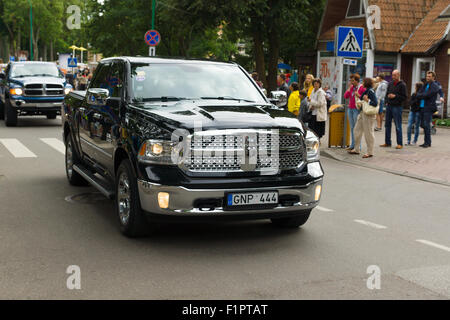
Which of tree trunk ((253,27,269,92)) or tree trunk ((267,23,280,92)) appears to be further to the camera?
tree trunk ((267,23,280,92))

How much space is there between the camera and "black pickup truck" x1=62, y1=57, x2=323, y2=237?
5.84 m

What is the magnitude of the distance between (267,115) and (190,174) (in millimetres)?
1070

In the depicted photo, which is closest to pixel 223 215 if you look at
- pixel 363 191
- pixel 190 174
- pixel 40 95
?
pixel 190 174

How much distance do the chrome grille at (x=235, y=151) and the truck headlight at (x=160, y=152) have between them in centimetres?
12

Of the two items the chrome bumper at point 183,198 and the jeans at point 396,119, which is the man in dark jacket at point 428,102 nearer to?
the jeans at point 396,119

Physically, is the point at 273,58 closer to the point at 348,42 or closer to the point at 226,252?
the point at 348,42

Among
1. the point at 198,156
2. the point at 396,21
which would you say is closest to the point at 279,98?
the point at 198,156

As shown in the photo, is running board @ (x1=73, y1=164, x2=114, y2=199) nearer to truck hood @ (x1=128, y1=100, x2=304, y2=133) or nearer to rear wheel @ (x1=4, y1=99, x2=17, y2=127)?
truck hood @ (x1=128, y1=100, x2=304, y2=133)

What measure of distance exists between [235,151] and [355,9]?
1108 inches

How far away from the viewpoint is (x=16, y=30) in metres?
82.3

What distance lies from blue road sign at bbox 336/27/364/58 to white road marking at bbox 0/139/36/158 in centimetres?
717

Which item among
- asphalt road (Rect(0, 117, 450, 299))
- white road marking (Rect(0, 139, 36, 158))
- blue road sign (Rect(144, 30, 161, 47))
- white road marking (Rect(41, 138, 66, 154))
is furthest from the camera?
blue road sign (Rect(144, 30, 161, 47))

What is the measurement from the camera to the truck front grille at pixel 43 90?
1992 cm

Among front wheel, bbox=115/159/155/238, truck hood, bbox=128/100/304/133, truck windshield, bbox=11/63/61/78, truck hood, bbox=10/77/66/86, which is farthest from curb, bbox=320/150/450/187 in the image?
truck windshield, bbox=11/63/61/78
